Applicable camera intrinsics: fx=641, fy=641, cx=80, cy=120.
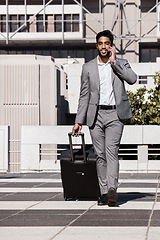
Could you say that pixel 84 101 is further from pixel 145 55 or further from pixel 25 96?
pixel 145 55

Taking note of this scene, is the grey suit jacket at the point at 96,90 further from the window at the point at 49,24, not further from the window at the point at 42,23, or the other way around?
the window at the point at 49,24

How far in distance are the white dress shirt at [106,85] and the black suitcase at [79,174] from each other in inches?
29.2

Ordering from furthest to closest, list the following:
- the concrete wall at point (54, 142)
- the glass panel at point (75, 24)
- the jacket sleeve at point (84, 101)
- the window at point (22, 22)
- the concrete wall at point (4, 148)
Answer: the glass panel at point (75, 24) < the window at point (22, 22) < the concrete wall at point (54, 142) < the concrete wall at point (4, 148) < the jacket sleeve at point (84, 101)

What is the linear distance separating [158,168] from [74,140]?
257cm

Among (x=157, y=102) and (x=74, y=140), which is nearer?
(x=74, y=140)

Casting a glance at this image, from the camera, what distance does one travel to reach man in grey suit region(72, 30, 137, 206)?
24.3 feet

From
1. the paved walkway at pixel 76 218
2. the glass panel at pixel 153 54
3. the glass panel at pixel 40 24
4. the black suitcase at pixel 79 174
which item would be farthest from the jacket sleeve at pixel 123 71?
the glass panel at pixel 153 54

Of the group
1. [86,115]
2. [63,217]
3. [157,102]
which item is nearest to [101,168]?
[86,115]

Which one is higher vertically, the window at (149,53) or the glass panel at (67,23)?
the glass panel at (67,23)

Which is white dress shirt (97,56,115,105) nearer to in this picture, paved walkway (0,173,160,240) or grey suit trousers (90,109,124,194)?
grey suit trousers (90,109,124,194)

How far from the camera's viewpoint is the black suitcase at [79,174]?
Result: 788 centimetres

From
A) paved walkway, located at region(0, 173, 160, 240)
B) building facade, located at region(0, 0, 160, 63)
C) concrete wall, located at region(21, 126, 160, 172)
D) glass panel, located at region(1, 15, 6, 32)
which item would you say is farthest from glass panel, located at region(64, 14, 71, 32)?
paved walkway, located at region(0, 173, 160, 240)
